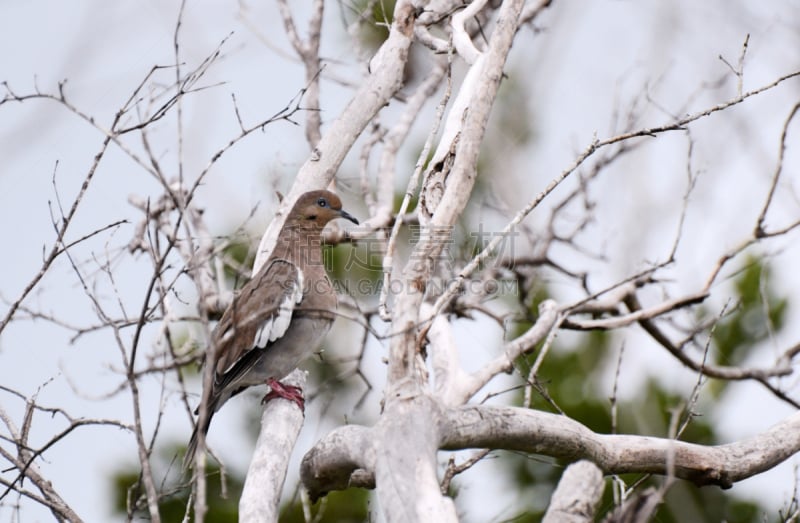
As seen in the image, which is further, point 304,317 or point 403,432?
point 304,317

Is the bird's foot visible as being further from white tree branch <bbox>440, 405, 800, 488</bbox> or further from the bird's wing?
white tree branch <bbox>440, 405, 800, 488</bbox>

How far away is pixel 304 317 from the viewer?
4945 millimetres

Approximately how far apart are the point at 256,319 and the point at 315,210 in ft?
2.49

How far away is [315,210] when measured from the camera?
5266mm

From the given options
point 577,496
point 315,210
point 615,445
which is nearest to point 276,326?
point 315,210

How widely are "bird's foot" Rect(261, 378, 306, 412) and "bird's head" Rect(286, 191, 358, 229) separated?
3.17 feet

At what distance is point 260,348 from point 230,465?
7.68 feet

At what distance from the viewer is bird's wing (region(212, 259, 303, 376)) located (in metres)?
4.79

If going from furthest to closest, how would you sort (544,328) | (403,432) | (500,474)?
(500,474) < (544,328) < (403,432)

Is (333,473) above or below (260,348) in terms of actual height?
below

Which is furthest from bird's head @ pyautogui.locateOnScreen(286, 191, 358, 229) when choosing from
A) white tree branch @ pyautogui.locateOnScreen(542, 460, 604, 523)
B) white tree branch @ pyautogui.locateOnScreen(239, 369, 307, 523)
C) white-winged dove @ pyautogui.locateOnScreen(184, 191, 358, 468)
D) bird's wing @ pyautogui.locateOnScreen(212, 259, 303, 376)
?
white tree branch @ pyautogui.locateOnScreen(542, 460, 604, 523)

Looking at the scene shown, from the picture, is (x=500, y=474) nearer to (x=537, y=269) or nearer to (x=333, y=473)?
(x=537, y=269)

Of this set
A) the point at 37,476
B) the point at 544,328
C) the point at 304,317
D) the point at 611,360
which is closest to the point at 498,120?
the point at 544,328

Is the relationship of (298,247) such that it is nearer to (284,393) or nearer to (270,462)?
(284,393)
